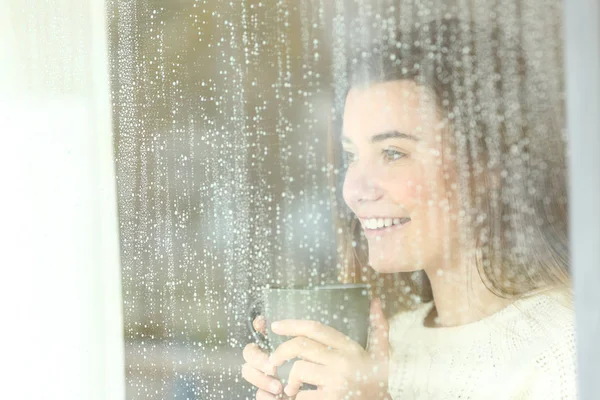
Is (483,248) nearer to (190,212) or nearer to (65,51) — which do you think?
(190,212)

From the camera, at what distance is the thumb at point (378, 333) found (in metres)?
0.39

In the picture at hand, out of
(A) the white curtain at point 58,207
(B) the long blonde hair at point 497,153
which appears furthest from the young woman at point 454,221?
(A) the white curtain at point 58,207

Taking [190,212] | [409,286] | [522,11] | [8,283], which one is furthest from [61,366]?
[522,11]

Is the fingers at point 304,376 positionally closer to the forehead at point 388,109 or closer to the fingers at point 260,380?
the fingers at point 260,380

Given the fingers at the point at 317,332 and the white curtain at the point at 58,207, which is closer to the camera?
the fingers at the point at 317,332

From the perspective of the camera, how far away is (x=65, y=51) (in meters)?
0.59

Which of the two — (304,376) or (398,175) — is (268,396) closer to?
(304,376)

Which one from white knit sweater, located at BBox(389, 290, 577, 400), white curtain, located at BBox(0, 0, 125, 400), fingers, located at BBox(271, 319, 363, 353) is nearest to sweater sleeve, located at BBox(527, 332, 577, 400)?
white knit sweater, located at BBox(389, 290, 577, 400)

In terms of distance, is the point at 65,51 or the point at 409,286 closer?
the point at 409,286

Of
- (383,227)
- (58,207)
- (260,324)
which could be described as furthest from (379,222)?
(58,207)

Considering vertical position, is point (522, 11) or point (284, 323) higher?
point (522, 11)

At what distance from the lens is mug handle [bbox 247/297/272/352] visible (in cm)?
44

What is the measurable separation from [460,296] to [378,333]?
0.06 meters

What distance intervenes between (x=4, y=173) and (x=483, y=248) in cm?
47
